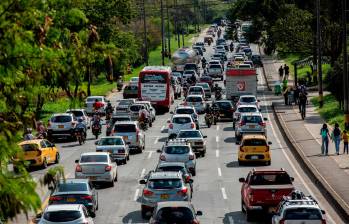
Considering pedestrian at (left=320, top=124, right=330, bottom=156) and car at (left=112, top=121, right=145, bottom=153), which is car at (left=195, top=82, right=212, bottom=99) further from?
pedestrian at (left=320, top=124, right=330, bottom=156)

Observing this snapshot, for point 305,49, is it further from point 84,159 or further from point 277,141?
point 84,159

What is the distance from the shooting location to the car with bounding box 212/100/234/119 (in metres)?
67.8

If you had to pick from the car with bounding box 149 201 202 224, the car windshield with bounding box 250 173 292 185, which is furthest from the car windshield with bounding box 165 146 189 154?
the car with bounding box 149 201 202 224

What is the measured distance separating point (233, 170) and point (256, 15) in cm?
6745

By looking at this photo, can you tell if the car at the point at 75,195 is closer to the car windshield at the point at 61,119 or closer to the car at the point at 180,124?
the car at the point at 180,124

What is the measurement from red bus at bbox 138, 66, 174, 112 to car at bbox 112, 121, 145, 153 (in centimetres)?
2220

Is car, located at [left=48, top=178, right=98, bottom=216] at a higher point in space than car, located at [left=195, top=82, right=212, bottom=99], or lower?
higher

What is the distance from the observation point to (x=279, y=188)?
30906mm

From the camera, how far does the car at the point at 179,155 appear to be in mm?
43281

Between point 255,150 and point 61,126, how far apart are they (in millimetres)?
15285

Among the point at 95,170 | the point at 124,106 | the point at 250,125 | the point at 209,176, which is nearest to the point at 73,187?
the point at 95,170

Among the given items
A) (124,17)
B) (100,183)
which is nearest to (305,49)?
(124,17)

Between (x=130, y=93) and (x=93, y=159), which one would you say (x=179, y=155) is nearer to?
(x=93, y=159)

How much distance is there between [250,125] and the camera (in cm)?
5569
